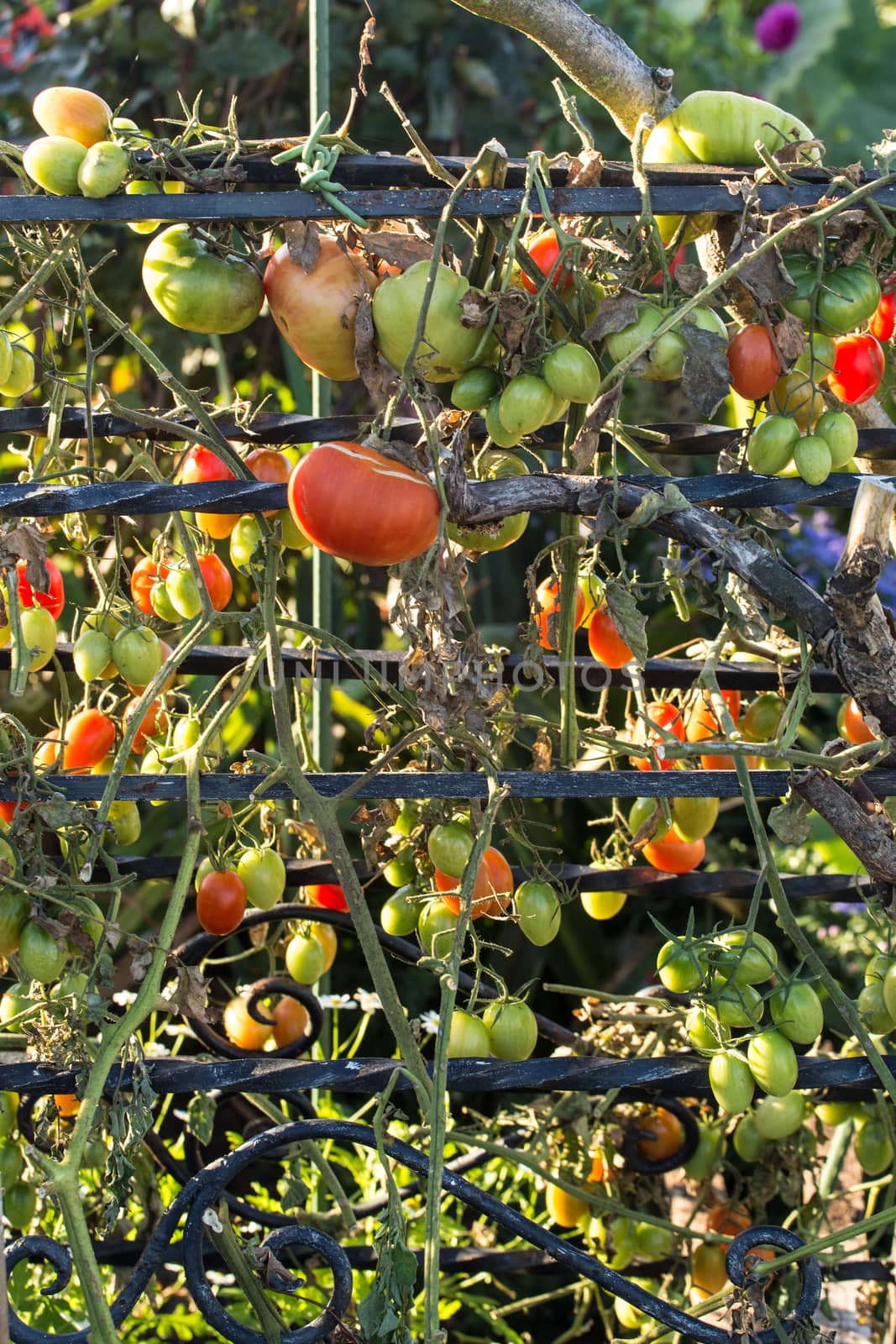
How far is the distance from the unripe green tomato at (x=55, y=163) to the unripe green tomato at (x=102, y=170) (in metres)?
0.01

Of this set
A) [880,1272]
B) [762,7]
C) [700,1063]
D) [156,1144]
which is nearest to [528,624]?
[700,1063]

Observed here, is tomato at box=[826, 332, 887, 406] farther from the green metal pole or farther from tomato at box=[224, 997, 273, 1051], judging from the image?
tomato at box=[224, 997, 273, 1051]

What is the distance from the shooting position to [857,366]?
0.85 m

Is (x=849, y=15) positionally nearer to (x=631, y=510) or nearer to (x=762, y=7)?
(x=762, y=7)

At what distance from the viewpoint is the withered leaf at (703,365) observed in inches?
29.1

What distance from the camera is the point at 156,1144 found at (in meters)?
1.13

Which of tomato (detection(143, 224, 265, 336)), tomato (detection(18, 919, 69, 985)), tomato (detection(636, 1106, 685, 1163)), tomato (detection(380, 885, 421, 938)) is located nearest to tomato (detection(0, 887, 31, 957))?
tomato (detection(18, 919, 69, 985))

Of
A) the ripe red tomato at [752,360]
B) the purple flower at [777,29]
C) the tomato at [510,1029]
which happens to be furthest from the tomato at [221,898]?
the purple flower at [777,29]

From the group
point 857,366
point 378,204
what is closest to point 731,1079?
point 857,366

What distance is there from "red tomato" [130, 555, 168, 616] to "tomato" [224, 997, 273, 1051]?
0.40 meters

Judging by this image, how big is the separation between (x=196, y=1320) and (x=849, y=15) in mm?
5690

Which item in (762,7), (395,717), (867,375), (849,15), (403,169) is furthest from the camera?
(849,15)

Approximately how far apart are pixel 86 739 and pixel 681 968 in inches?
20.8

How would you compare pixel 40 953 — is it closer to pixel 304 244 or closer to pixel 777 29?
pixel 304 244
